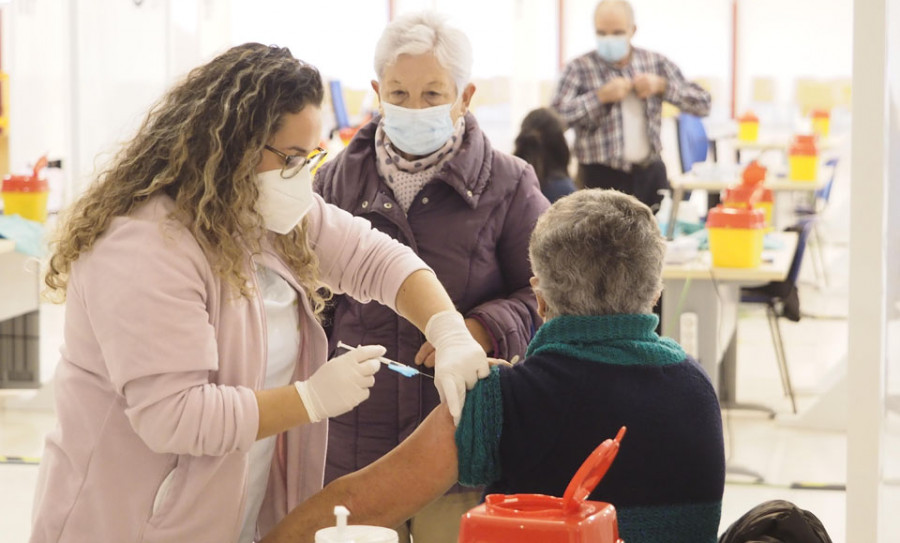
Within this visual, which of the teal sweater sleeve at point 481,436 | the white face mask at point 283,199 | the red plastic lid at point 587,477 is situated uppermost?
the white face mask at point 283,199

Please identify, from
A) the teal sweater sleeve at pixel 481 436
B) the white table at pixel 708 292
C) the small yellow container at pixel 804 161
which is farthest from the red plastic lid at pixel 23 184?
the small yellow container at pixel 804 161

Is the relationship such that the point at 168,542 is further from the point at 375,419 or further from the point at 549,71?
the point at 549,71

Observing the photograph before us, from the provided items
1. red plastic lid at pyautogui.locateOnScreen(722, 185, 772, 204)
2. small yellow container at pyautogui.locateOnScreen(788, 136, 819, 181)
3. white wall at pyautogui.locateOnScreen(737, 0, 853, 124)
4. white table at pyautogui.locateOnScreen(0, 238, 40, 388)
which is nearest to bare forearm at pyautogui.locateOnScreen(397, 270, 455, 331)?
red plastic lid at pyautogui.locateOnScreen(722, 185, 772, 204)

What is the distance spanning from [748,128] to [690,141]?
946 millimetres

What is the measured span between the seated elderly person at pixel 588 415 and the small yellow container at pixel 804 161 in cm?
595

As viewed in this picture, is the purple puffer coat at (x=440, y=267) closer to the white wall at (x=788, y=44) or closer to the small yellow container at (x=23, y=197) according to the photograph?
the small yellow container at (x=23, y=197)

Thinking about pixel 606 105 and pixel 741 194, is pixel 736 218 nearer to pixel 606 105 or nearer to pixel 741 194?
pixel 741 194

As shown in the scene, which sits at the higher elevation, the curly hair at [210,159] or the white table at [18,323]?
the curly hair at [210,159]

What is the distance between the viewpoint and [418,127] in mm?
2148

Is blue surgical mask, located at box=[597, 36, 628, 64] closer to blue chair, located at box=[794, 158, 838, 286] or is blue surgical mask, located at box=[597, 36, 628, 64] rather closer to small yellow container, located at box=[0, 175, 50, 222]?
small yellow container, located at box=[0, 175, 50, 222]

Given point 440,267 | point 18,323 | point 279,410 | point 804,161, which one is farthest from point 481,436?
point 804,161

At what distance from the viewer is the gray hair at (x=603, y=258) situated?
1.46 metres

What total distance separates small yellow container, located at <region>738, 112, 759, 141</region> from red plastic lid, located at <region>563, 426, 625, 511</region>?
8.47m

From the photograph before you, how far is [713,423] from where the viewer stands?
4.74 ft
